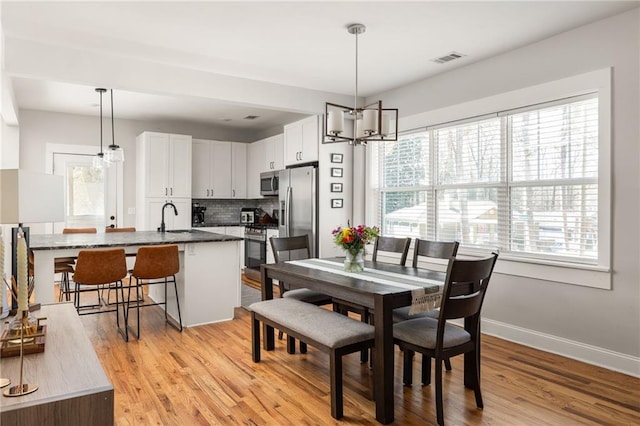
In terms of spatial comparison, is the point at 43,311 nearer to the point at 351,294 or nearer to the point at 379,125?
the point at 351,294

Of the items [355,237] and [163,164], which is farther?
[163,164]

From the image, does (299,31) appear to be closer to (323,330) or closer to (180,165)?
(323,330)

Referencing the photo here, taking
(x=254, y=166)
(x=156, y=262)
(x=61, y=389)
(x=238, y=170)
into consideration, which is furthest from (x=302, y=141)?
(x=61, y=389)

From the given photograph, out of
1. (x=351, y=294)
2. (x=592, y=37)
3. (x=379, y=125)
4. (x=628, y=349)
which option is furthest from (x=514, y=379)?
(x=592, y=37)

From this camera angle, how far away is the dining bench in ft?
7.92

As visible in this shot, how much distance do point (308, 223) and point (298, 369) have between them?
2.57m

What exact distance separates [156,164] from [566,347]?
19.3 feet

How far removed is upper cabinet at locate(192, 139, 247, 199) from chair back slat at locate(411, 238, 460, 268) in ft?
15.8

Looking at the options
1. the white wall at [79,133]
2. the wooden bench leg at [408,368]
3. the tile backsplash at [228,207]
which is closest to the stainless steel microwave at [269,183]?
the tile backsplash at [228,207]

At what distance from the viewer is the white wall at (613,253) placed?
9.98 feet

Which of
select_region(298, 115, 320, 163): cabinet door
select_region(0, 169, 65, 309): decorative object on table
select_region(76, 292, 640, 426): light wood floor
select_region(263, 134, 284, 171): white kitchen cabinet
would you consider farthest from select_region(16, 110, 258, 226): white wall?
select_region(0, 169, 65, 309): decorative object on table

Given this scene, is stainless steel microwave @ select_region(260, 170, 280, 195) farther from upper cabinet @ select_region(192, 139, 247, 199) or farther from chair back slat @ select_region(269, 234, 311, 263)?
chair back slat @ select_region(269, 234, 311, 263)

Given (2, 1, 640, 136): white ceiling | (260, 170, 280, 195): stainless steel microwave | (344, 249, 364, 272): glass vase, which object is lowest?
(344, 249, 364, 272): glass vase

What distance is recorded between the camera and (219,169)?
7527mm
